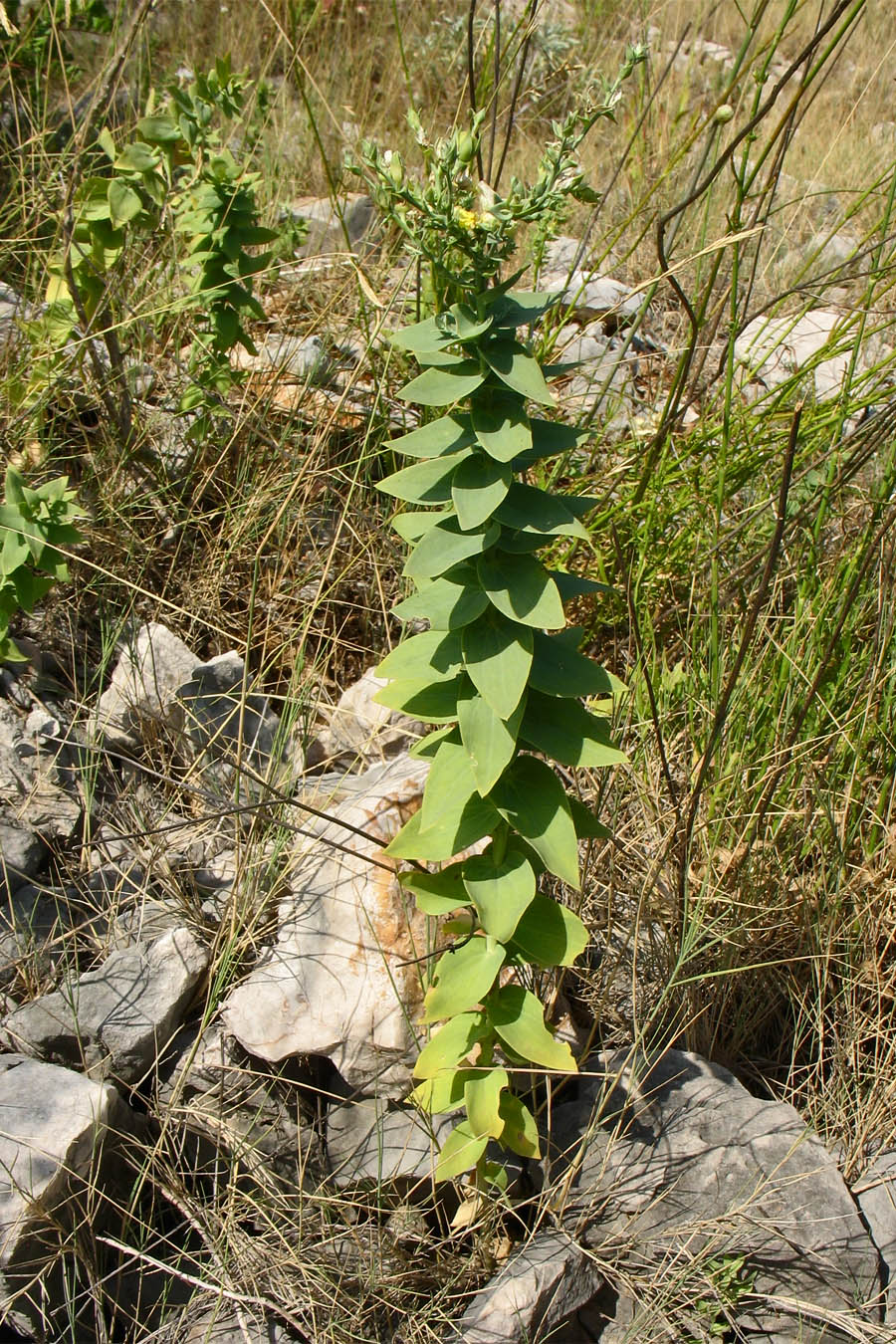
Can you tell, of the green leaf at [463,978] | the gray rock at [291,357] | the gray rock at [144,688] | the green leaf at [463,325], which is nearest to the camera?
the green leaf at [463,325]

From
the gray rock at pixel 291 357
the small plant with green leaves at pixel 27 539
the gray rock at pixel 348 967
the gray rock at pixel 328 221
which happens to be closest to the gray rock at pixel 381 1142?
the gray rock at pixel 348 967

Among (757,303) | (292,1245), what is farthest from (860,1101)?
(757,303)

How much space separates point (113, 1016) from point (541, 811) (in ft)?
3.28

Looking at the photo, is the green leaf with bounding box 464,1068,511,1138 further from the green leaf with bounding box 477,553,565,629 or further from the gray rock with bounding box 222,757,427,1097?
the green leaf with bounding box 477,553,565,629

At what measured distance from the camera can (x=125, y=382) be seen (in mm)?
2723

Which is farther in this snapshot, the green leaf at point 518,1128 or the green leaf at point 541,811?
the green leaf at point 518,1128

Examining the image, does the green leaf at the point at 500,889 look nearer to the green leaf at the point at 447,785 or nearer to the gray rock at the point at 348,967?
the green leaf at the point at 447,785

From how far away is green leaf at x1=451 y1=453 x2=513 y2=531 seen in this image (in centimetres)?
128

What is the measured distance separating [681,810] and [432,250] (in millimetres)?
1263

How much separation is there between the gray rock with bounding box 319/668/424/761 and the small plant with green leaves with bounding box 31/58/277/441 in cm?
80

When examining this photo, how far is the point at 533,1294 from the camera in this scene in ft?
5.60

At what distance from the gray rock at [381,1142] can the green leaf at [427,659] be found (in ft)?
2.79

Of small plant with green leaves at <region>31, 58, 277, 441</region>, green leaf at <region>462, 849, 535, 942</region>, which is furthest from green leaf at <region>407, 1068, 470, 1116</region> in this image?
small plant with green leaves at <region>31, 58, 277, 441</region>

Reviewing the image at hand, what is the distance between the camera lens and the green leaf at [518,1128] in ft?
5.64
